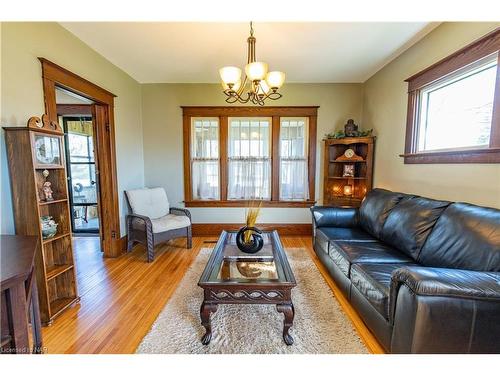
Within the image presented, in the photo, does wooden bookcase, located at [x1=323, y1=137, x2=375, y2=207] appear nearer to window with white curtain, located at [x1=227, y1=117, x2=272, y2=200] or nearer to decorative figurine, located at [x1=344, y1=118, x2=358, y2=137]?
decorative figurine, located at [x1=344, y1=118, x2=358, y2=137]

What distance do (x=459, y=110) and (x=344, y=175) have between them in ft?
5.59

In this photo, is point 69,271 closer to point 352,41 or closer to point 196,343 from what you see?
point 196,343

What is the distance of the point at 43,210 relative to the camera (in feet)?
6.07

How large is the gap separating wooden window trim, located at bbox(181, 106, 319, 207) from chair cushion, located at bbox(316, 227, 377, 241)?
1157mm

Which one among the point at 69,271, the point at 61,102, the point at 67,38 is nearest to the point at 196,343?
the point at 69,271

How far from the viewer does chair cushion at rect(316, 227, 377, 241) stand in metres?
2.40

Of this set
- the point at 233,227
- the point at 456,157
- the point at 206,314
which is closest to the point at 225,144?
the point at 233,227

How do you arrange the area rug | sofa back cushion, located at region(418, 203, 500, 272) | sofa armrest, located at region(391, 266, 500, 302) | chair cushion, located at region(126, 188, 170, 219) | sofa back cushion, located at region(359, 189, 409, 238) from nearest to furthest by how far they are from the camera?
sofa armrest, located at region(391, 266, 500, 302) < sofa back cushion, located at region(418, 203, 500, 272) < the area rug < sofa back cushion, located at region(359, 189, 409, 238) < chair cushion, located at region(126, 188, 170, 219)

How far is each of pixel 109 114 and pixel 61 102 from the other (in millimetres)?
1485

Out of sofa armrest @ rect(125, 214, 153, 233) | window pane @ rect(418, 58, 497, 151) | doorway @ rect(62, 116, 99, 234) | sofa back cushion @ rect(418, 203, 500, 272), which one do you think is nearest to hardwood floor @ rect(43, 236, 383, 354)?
sofa armrest @ rect(125, 214, 153, 233)

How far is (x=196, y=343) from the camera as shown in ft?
4.94

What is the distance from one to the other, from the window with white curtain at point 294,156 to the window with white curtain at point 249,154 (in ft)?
0.80

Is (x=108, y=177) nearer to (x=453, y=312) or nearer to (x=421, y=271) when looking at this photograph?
(x=421, y=271)
